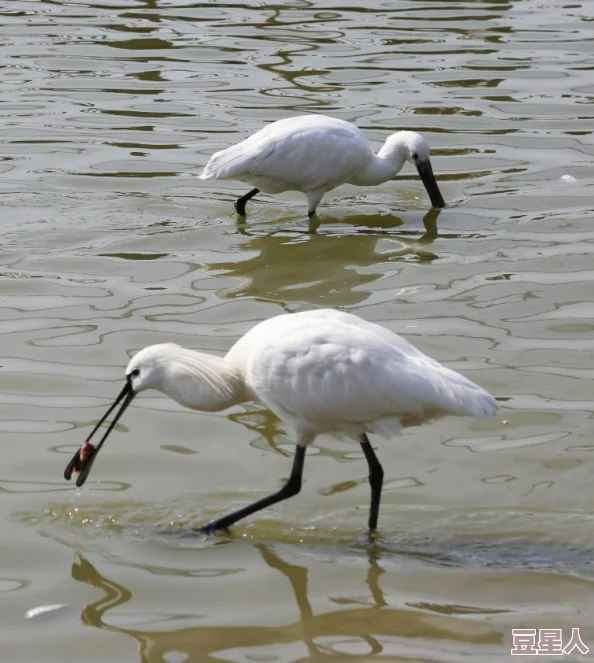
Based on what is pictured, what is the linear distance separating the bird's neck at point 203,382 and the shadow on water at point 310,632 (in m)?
0.85

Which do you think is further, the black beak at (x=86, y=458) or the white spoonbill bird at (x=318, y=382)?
the black beak at (x=86, y=458)

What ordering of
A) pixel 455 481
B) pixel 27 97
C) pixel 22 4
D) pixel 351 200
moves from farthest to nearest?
1. pixel 22 4
2. pixel 27 97
3. pixel 351 200
4. pixel 455 481

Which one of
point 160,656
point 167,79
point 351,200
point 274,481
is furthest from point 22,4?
point 160,656

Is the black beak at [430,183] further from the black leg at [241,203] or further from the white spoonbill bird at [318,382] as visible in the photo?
the white spoonbill bird at [318,382]

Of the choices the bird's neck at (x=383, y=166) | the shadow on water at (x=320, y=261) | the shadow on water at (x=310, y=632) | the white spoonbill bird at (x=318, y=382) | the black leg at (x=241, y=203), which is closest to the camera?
the shadow on water at (x=310, y=632)

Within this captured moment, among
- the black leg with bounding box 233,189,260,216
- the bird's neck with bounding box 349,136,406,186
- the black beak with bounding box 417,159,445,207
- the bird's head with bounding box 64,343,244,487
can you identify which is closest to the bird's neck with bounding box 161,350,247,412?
the bird's head with bounding box 64,343,244,487

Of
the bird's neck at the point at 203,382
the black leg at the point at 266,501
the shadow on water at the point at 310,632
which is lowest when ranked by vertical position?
the shadow on water at the point at 310,632

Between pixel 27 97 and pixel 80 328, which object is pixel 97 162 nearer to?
pixel 27 97

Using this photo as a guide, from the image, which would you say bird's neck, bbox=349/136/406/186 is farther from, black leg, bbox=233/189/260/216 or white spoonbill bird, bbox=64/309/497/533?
white spoonbill bird, bbox=64/309/497/533

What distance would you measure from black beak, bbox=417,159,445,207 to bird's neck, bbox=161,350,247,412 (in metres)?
5.32

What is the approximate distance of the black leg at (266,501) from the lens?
586 centimetres

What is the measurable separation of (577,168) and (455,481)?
595 cm

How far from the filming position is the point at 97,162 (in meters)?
11.9

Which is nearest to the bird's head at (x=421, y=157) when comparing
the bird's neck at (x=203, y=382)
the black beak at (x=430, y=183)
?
the black beak at (x=430, y=183)
